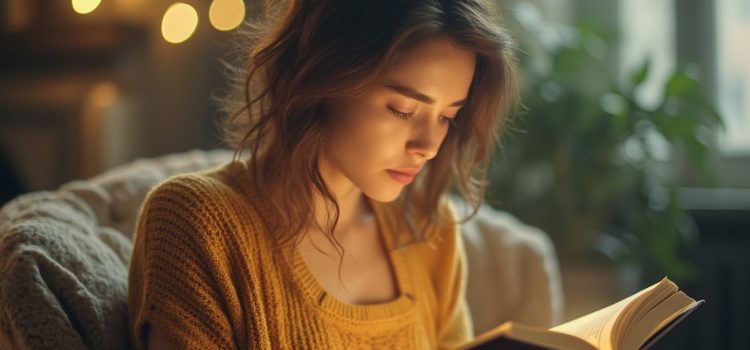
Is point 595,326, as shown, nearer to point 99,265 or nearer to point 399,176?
point 399,176

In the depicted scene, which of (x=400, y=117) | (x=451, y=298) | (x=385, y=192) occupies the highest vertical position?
(x=400, y=117)

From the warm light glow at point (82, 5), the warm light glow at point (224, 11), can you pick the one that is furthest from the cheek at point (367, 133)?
the warm light glow at point (224, 11)

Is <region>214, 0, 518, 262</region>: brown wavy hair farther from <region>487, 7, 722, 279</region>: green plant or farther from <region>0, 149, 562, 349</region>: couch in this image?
<region>487, 7, 722, 279</region>: green plant

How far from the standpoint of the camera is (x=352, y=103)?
1156mm

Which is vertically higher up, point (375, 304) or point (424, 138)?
point (424, 138)

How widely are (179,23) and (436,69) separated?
136 centimetres

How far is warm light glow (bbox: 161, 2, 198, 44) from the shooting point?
2301mm

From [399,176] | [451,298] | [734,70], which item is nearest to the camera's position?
[399,176]

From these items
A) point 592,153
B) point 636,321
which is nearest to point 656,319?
point 636,321

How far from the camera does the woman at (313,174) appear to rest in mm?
1109

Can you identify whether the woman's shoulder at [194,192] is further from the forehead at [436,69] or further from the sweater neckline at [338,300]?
the forehead at [436,69]

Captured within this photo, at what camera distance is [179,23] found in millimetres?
2336

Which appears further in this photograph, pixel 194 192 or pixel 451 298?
pixel 451 298

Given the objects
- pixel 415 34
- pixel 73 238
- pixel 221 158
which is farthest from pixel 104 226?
pixel 415 34
